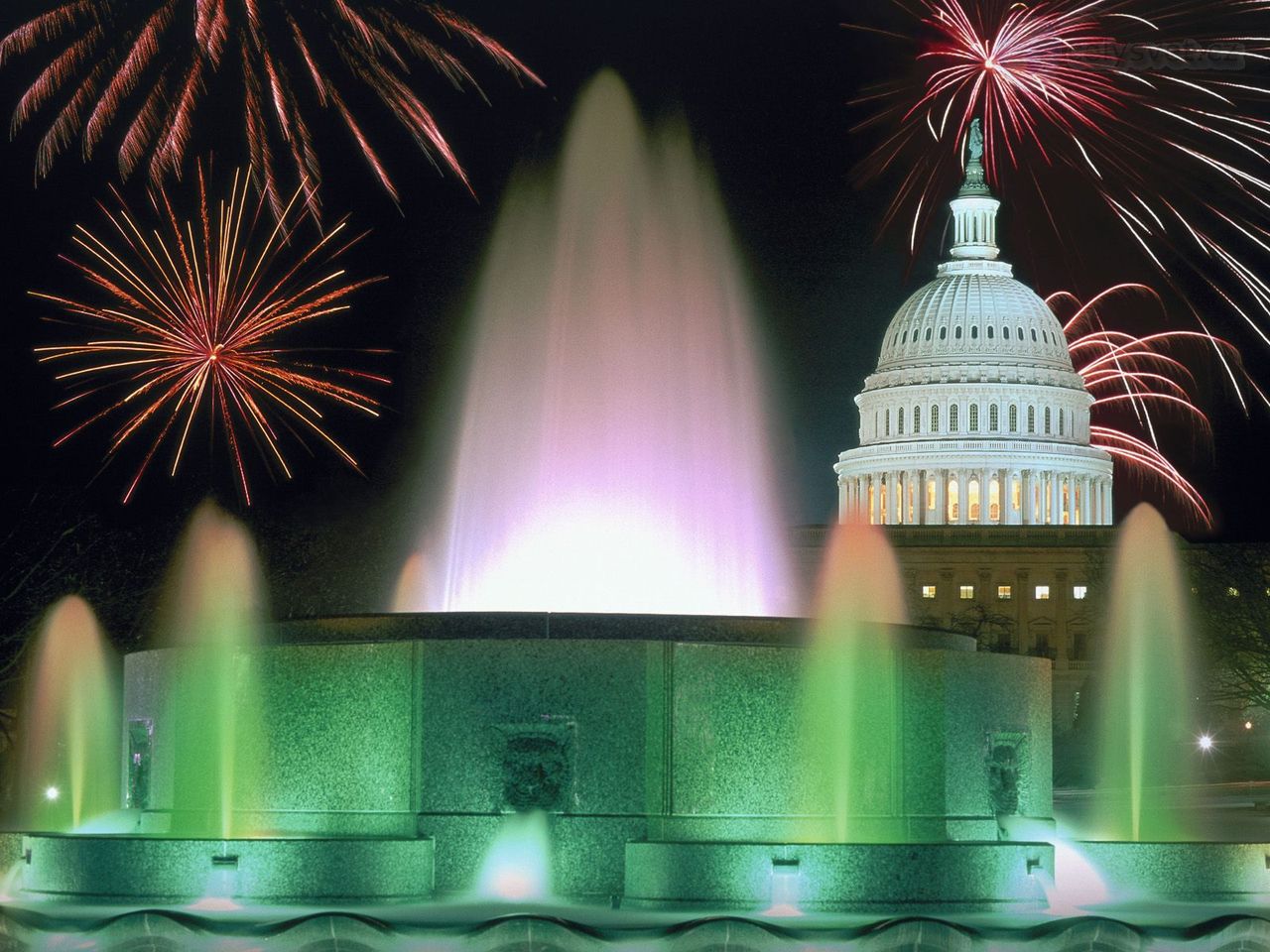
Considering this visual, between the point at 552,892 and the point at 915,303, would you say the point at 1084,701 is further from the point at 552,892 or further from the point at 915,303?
the point at 552,892

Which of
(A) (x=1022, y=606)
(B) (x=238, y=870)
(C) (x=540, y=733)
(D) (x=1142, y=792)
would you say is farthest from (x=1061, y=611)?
(B) (x=238, y=870)

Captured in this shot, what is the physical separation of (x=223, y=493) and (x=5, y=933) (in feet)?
151

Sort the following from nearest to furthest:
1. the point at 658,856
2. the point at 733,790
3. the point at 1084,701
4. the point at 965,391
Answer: the point at 658,856 < the point at 733,790 < the point at 1084,701 < the point at 965,391

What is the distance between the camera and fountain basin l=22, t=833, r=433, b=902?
2122cm

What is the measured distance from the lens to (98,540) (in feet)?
178

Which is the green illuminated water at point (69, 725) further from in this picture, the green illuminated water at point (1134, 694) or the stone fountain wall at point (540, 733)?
the green illuminated water at point (1134, 694)

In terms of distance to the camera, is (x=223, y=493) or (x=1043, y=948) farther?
(x=223, y=493)

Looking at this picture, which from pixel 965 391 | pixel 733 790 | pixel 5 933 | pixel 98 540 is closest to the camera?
pixel 5 933

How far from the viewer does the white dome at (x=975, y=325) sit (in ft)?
499

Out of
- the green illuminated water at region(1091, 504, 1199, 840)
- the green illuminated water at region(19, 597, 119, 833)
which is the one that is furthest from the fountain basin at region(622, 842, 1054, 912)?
the green illuminated water at region(19, 597, 119, 833)

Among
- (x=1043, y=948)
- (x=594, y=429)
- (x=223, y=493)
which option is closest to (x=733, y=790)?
(x=1043, y=948)

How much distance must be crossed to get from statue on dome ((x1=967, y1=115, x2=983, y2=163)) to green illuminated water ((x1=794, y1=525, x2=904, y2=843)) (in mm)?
123672

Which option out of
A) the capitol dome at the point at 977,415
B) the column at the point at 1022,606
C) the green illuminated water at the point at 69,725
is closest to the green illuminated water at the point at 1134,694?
the green illuminated water at the point at 69,725

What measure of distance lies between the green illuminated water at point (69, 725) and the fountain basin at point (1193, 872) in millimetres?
11955
